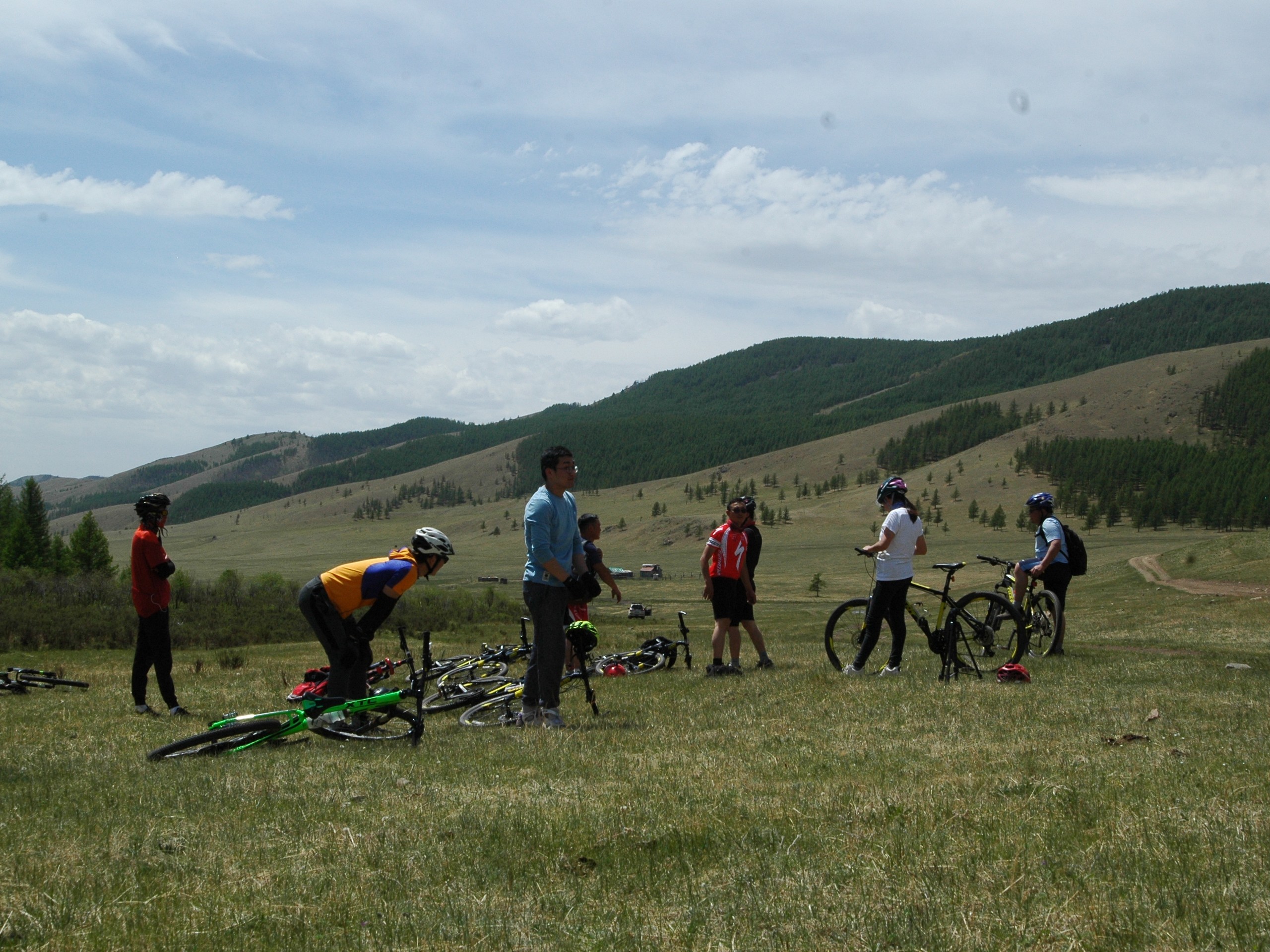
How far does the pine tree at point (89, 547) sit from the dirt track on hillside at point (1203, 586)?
6797cm

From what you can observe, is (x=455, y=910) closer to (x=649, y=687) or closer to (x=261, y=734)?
(x=261, y=734)

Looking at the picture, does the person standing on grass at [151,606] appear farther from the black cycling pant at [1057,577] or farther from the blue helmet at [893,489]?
the black cycling pant at [1057,577]

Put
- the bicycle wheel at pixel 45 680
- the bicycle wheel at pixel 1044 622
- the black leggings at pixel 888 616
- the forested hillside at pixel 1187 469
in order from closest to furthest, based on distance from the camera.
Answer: the black leggings at pixel 888 616 < the bicycle wheel at pixel 45 680 < the bicycle wheel at pixel 1044 622 < the forested hillside at pixel 1187 469

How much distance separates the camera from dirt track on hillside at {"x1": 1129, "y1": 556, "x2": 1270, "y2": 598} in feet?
92.3

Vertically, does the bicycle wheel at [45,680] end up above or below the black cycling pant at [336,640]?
below

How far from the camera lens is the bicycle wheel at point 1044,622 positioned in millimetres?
13664

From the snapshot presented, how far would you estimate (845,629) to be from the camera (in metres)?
14.0

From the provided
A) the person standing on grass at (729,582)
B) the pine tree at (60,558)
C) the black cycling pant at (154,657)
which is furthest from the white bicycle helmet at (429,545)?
the pine tree at (60,558)

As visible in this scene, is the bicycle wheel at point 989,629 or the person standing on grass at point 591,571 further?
the bicycle wheel at point 989,629

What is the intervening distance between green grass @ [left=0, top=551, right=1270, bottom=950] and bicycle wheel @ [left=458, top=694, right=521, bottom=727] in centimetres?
68

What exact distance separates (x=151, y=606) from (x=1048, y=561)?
35.9 ft

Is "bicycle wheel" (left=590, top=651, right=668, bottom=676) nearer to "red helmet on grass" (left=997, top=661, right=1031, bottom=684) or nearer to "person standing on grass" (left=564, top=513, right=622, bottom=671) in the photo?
"person standing on grass" (left=564, top=513, right=622, bottom=671)

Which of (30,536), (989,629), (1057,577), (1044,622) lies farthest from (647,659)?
(30,536)

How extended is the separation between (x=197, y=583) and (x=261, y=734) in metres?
37.3
